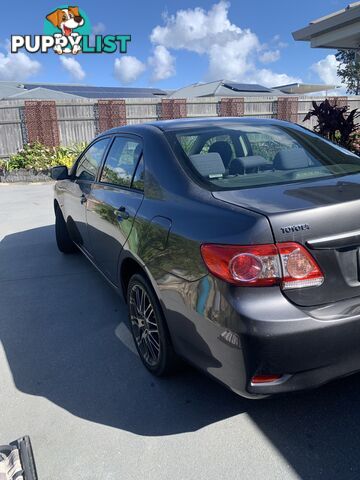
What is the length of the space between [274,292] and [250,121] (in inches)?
73.4

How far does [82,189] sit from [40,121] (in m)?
13.9

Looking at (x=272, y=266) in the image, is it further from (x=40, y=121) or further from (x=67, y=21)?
(x=67, y=21)

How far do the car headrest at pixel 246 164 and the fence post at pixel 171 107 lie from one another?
1636cm

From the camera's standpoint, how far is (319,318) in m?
1.88

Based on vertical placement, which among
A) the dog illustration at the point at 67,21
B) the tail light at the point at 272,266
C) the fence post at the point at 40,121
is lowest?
the tail light at the point at 272,266

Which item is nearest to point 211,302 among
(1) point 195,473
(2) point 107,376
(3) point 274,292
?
(3) point 274,292

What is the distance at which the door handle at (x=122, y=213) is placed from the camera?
2.91 meters

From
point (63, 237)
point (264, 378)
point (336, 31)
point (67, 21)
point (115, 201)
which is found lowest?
point (63, 237)

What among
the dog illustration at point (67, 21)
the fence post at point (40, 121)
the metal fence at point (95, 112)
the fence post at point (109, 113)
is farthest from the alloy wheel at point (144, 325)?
the dog illustration at point (67, 21)

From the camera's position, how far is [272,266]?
1.87 meters

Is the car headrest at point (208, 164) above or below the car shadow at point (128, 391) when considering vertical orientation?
above

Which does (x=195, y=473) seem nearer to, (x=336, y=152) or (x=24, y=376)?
(x=24, y=376)

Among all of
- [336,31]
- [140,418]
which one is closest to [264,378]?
[140,418]

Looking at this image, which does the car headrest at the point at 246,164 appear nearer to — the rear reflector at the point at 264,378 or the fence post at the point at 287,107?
the rear reflector at the point at 264,378
